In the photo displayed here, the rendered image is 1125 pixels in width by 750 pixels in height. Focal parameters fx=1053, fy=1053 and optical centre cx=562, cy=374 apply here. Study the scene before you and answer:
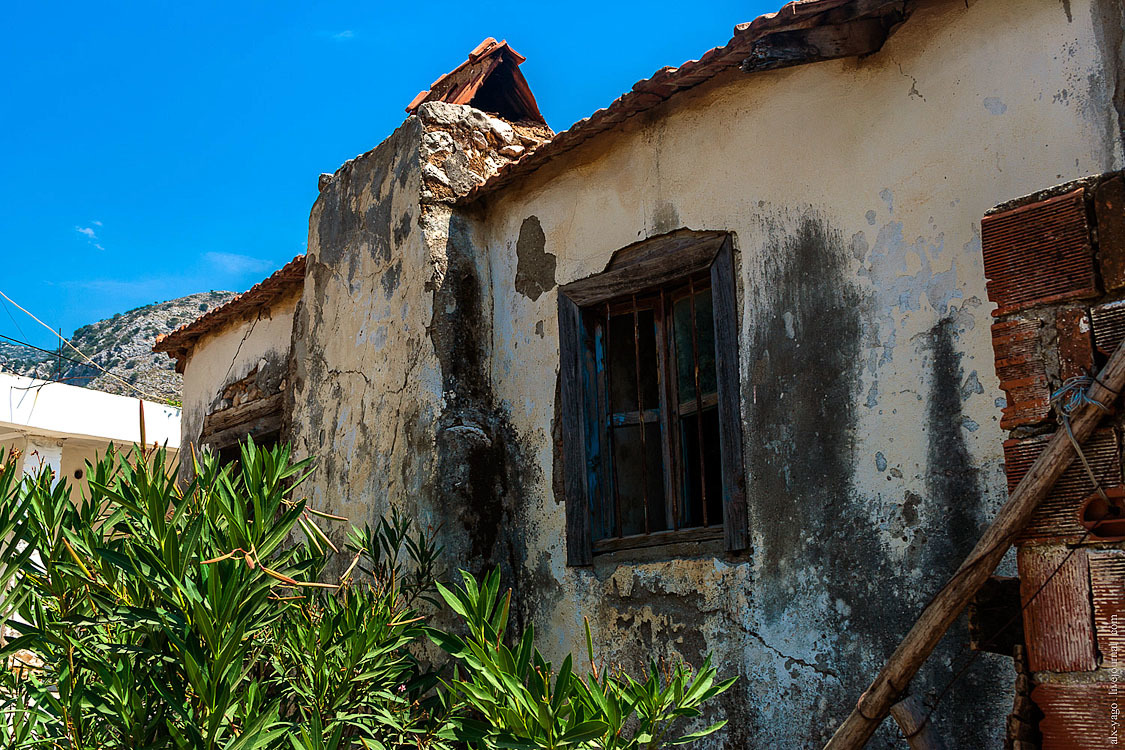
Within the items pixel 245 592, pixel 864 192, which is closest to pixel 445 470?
pixel 245 592

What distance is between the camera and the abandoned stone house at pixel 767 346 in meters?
3.40

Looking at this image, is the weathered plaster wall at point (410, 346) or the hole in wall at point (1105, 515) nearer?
the hole in wall at point (1105, 515)

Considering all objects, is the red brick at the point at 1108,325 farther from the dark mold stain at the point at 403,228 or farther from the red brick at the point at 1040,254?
the dark mold stain at the point at 403,228

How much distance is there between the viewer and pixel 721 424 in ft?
14.4

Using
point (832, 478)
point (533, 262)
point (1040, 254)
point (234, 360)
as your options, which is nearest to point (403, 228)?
point (533, 262)

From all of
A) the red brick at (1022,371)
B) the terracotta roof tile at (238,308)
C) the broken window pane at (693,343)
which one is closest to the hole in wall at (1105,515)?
the red brick at (1022,371)

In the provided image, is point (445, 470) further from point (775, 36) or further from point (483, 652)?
point (775, 36)

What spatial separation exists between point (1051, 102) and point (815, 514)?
1.67 m

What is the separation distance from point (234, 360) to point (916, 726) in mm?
6366

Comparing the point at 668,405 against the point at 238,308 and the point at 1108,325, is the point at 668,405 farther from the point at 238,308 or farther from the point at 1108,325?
the point at 238,308

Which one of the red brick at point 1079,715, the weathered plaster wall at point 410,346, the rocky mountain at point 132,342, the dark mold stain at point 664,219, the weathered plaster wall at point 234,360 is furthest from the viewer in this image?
the rocky mountain at point 132,342

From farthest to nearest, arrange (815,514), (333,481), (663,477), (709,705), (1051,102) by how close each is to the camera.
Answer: (333,481) → (663,477) → (709,705) → (815,514) → (1051,102)

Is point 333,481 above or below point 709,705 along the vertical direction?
above

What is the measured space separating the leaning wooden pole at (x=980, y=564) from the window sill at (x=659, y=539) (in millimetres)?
1531
